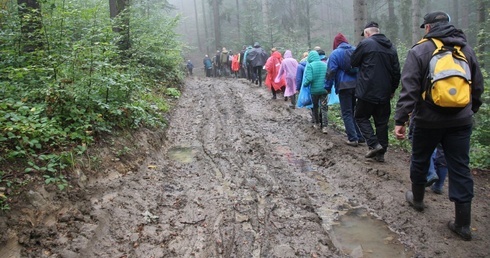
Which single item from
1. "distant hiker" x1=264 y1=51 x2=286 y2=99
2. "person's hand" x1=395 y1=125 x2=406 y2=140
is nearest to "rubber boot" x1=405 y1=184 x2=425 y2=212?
"person's hand" x1=395 y1=125 x2=406 y2=140

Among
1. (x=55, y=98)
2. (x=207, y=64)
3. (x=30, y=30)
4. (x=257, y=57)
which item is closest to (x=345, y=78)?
(x=55, y=98)

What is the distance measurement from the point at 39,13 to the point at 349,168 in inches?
243

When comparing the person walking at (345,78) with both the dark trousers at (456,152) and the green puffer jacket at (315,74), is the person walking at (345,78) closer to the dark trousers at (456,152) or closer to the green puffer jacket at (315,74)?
the green puffer jacket at (315,74)

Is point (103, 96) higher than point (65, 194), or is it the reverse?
point (103, 96)

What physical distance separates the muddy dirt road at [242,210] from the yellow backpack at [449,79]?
1408 mm

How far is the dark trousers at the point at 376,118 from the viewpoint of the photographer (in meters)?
5.29

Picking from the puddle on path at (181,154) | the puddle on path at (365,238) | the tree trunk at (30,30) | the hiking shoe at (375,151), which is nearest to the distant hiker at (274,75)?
the puddle on path at (181,154)

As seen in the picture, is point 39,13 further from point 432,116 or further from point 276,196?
point 432,116

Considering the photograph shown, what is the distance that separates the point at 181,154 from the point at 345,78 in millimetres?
3518

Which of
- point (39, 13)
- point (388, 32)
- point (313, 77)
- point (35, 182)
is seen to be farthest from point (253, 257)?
point (388, 32)

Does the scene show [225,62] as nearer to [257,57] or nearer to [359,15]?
[257,57]

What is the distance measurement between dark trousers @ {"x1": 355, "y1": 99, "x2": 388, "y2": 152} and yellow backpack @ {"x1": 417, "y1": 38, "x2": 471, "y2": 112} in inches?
80.3

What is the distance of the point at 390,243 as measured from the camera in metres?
3.32

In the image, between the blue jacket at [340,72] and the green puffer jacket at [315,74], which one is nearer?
the blue jacket at [340,72]
